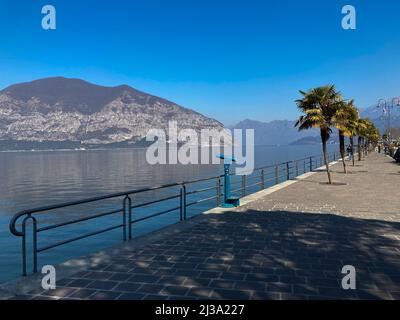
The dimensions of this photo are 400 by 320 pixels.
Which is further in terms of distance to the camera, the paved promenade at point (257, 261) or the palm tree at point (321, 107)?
the palm tree at point (321, 107)

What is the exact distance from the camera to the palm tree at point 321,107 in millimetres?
19234

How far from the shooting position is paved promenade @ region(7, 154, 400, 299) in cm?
484

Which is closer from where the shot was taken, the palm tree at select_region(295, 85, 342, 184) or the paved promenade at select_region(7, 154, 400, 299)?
the paved promenade at select_region(7, 154, 400, 299)

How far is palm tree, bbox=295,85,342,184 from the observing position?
19234 millimetres

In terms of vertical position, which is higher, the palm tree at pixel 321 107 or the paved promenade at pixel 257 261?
the palm tree at pixel 321 107

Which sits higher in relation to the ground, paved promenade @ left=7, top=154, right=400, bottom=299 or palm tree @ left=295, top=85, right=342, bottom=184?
palm tree @ left=295, top=85, right=342, bottom=184

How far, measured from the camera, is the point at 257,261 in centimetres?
616

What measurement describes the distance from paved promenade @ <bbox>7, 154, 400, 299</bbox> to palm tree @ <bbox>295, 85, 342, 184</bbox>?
9.28 metres

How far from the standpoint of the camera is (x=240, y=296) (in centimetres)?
467

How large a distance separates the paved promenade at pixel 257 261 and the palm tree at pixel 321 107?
928 centimetres

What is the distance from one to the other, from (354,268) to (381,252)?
4.25 ft

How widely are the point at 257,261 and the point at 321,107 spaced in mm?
15618

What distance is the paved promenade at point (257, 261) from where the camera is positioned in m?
4.84
